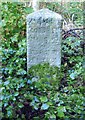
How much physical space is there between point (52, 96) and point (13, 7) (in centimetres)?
86

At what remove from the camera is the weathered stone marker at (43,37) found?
6.63 ft

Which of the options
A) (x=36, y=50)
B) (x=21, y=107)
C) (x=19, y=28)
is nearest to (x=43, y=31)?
(x=36, y=50)

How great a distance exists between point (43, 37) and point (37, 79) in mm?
278

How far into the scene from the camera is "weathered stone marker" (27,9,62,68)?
2020 mm

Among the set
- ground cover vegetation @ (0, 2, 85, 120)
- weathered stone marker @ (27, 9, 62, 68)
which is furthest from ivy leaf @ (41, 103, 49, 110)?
weathered stone marker @ (27, 9, 62, 68)

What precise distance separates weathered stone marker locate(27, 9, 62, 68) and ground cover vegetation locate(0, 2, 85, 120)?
0.18ft

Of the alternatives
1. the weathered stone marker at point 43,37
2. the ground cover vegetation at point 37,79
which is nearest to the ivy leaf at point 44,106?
the ground cover vegetation at point 37,79

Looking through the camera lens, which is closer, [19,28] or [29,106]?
[29,106]

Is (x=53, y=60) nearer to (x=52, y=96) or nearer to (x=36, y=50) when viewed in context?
(x=36, y=50)

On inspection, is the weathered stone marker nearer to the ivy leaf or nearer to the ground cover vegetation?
the ground cover vegetation

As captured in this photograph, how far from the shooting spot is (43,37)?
6.76ft

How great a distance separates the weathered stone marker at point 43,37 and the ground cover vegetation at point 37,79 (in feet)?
0.18

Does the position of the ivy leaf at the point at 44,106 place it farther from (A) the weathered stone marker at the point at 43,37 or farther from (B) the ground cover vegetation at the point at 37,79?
(A) the weathered stone marker at the point at 43,37

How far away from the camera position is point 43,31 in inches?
80.4
